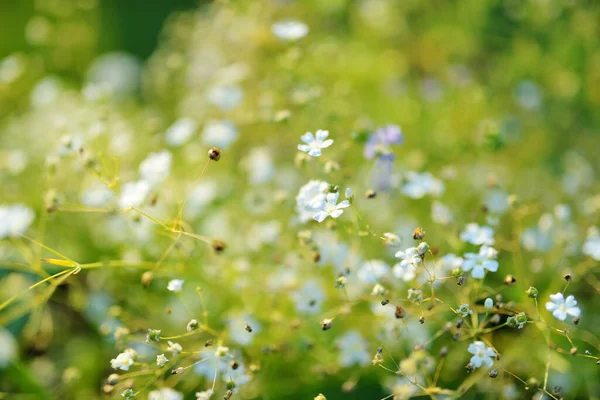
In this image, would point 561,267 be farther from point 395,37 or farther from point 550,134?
point 395,37

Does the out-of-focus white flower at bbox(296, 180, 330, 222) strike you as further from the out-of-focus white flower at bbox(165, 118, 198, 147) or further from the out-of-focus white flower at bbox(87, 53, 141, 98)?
the out-of-focus white flower at bbox(87, 53, 141, 98)

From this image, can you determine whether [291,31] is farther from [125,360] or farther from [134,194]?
[125,360]

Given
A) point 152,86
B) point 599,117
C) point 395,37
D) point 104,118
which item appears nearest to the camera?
point 104,118

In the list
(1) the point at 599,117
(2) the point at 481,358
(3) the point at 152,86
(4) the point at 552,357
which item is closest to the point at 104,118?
(3) the point at 152,86

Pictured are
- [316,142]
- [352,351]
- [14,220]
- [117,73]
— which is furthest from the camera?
[117,73]

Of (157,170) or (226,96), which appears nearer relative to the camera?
(157,170)

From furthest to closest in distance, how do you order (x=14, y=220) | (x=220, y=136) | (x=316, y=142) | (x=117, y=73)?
1. (x=117, y=73)
2. (x=220, y=136)
3. (x=14, y=220)
4. (x=316, y=142)

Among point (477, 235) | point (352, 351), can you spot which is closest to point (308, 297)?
point (352, 351)
